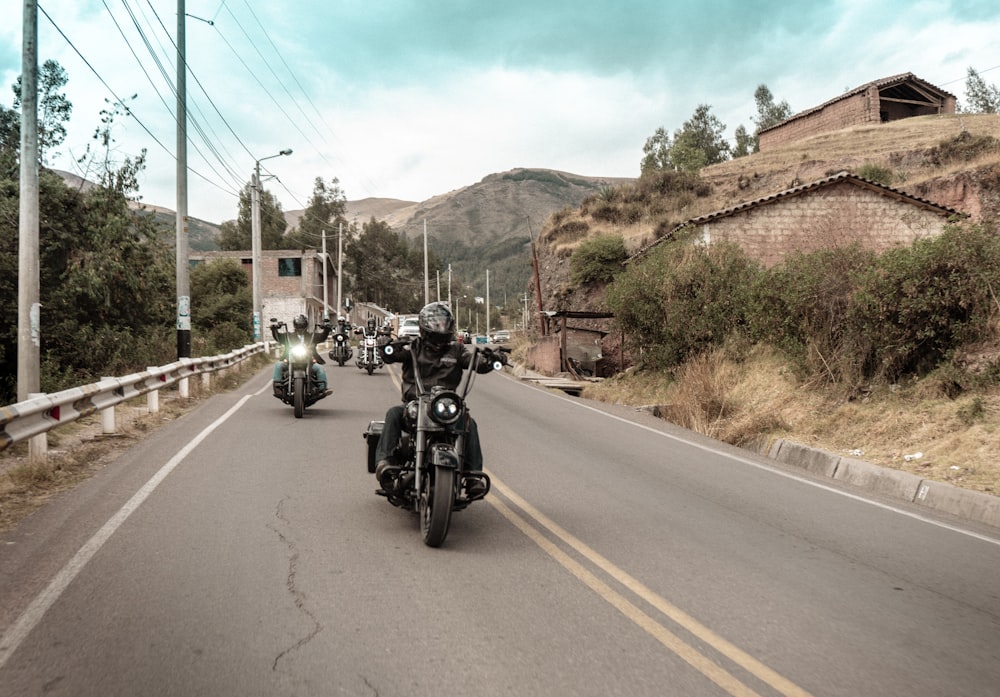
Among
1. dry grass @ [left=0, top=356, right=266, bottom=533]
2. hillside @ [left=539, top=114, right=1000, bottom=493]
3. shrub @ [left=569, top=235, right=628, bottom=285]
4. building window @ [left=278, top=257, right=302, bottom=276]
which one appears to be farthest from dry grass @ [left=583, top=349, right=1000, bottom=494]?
building window @ [left=278, top=257, right=302, bottom=276]

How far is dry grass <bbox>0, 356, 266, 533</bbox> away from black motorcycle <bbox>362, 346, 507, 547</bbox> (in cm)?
315

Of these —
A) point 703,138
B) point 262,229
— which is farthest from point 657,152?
point 262,229

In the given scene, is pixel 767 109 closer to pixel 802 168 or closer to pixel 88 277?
pixel 802 168

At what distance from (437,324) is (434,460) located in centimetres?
112

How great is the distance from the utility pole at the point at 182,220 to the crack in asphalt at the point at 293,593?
13887mm

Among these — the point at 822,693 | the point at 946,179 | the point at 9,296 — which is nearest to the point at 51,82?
the point at 9,296

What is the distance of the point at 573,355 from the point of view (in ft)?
116

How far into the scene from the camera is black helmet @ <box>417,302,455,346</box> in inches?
250

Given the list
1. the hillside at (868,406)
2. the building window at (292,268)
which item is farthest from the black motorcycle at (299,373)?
the building window at (292,268)

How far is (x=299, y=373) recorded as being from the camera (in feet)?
46.2

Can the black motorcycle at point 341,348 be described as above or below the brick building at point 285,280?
below

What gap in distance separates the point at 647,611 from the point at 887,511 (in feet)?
14.7

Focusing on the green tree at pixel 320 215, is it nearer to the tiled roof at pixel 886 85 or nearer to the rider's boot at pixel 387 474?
the tiled roof at pixel 886 85

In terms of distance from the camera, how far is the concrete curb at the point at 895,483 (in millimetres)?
8250
